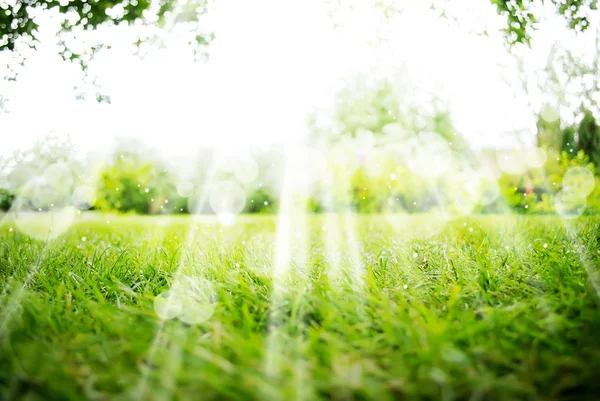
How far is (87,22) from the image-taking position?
2.14 metres

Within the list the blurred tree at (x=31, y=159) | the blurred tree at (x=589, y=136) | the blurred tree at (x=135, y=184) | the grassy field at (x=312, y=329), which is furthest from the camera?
the blurred tree at (x=589, y=136)

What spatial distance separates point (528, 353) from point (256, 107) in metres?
4.31

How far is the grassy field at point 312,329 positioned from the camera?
847mm

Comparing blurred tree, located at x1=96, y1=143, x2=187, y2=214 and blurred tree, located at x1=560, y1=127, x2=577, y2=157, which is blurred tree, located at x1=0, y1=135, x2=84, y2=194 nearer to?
blurred tree, located at x1=96, y1=143, x2=187, y2=214

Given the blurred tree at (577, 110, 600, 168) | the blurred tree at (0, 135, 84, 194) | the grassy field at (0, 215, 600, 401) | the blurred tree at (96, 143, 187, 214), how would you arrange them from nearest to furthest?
the grassy field at (0, 215, 600, 401) → the blurred tree at (0, 135, 84, 194) → the blurred tree at (96, 143, 187, 214) → the blurred tree at (577, 110, 600, 168)

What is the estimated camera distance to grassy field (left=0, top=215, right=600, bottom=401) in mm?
847

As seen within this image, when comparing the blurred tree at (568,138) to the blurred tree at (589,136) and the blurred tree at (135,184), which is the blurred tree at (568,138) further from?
the blurred tree at (135,184)

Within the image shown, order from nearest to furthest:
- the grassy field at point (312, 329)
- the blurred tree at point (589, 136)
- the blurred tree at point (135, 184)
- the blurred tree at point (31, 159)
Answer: the grassy field at point (312, 329) → the blurred tree at point (31, 159) → the blurred tree at point (135, 184) → the blurred tree at point (589, 136)

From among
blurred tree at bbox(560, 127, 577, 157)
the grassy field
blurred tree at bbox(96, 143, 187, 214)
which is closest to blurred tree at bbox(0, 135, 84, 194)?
the grassy field

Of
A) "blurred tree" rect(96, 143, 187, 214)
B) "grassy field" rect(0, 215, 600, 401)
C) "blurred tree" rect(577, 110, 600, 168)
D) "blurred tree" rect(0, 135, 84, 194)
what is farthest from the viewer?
"blurred tree" rect(577, 110, 600, 168)

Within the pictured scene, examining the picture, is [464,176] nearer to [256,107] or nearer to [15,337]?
[256,107]

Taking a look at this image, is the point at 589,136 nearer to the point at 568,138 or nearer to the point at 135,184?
the point at 568,138

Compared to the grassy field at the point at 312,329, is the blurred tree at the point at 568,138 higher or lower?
lower

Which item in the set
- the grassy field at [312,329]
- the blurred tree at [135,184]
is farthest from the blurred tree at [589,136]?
the blurred tree at [135,184]
